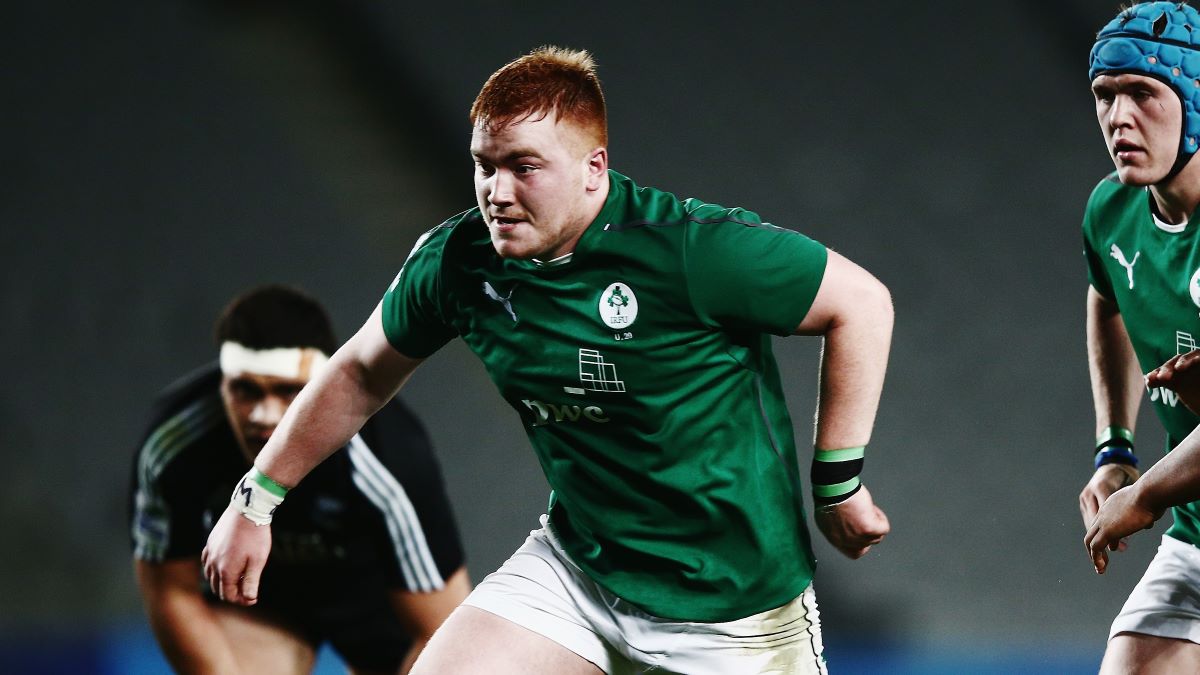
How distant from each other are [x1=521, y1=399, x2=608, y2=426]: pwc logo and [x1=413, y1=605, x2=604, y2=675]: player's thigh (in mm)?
414

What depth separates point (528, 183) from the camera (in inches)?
112

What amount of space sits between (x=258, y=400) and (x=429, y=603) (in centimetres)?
90

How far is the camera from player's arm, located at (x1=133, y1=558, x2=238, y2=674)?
5.18 metres

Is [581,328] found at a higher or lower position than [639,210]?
lower

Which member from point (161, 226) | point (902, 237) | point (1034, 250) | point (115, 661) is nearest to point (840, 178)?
point (902, 237)

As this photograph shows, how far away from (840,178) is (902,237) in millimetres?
451

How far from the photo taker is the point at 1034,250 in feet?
24.6

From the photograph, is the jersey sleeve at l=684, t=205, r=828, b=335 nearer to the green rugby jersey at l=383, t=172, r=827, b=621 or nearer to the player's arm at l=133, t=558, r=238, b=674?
the green rugby jersey at l=383, t=172, r=827, b=621

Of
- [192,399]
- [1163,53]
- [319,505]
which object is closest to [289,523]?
[319,505]

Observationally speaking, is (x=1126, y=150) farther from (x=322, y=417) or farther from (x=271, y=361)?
(x=271, y=361)

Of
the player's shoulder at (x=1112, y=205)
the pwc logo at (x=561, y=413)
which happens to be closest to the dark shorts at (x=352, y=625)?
the pwc logo at (x=561, y=413)

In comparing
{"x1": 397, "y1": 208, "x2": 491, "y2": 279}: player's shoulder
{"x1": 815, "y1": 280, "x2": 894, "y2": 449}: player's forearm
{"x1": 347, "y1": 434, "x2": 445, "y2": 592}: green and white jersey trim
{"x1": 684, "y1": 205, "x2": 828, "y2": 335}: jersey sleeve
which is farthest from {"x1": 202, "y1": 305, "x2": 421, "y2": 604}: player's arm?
{"x1": 347, "y1": 434, "x2": 445, "y2": 592}: green and white jersey trim

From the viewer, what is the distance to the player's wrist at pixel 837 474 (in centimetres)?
293

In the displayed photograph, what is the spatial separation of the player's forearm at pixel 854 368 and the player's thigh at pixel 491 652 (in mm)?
690
